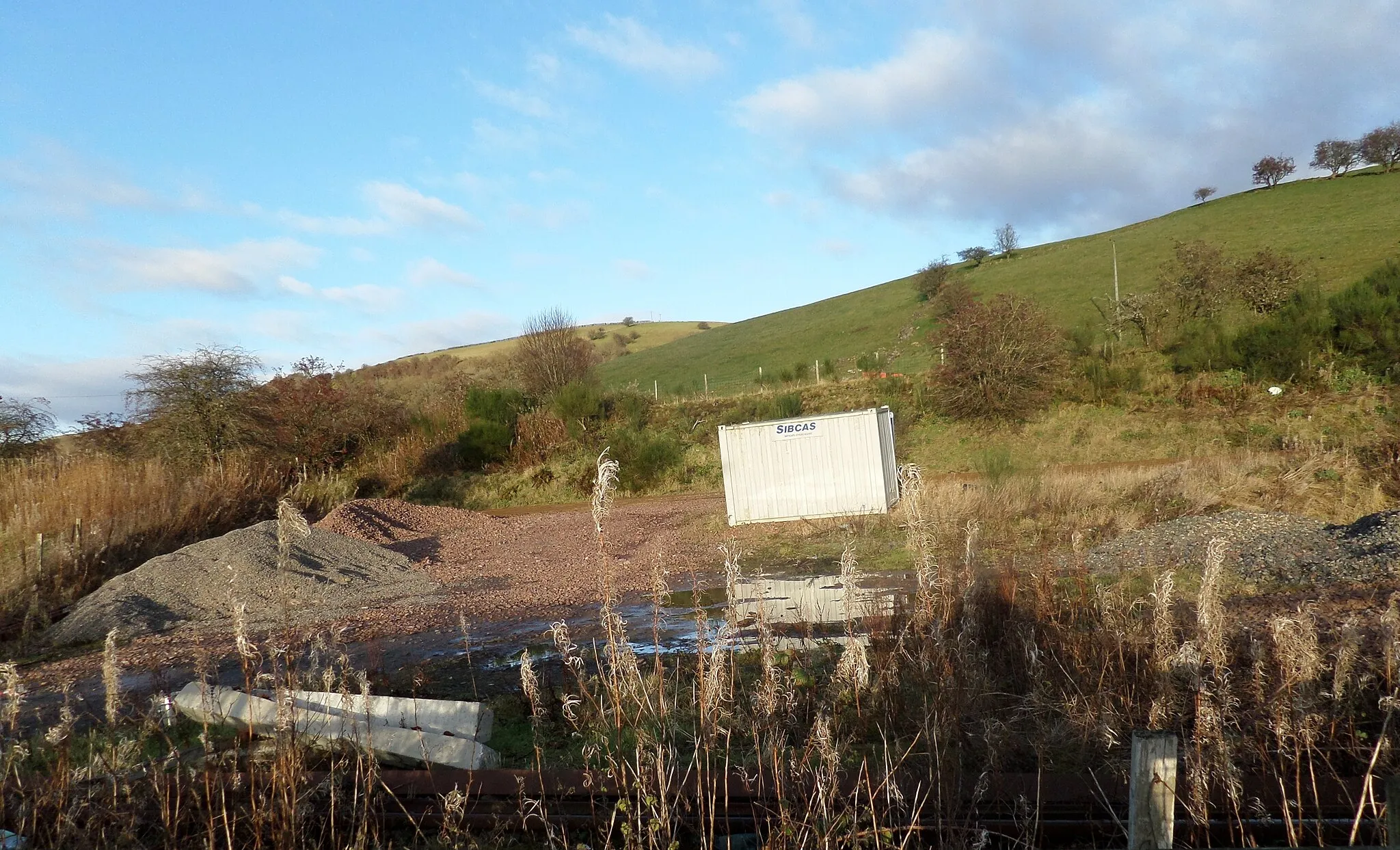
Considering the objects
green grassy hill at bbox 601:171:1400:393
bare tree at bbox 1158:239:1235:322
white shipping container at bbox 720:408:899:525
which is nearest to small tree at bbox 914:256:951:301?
green grassy hill at bbox 601:171:1400:393

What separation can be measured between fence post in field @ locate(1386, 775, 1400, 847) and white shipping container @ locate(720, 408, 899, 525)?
1384 cm

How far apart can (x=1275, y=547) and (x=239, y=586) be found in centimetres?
1130

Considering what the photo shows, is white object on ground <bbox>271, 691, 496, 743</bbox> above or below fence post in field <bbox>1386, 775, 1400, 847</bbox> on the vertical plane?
below

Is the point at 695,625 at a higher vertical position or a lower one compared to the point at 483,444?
lower

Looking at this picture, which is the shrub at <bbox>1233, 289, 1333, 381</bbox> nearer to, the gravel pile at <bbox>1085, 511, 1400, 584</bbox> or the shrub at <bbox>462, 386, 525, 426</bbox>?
the gravel pile at <bbox>1085, 511, 1400, 584</bbox>

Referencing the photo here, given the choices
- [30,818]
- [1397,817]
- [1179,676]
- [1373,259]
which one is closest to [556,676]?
[30,818]

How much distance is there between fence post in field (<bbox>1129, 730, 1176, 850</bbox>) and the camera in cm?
229

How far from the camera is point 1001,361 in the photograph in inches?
1065

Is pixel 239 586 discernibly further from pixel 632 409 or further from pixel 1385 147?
pixel 1385 147

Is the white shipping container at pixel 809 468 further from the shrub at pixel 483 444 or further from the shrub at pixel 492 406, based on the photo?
the shrub at pixel 492 406

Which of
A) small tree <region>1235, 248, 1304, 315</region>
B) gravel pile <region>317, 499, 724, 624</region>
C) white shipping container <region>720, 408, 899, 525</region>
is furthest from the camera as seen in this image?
small tree <region>1235, 248, 1304, 315</region>

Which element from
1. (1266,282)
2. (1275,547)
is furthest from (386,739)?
(1266,282)

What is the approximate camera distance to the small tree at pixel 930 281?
181 feet

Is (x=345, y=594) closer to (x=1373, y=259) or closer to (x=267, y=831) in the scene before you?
(x=267, y=831)
